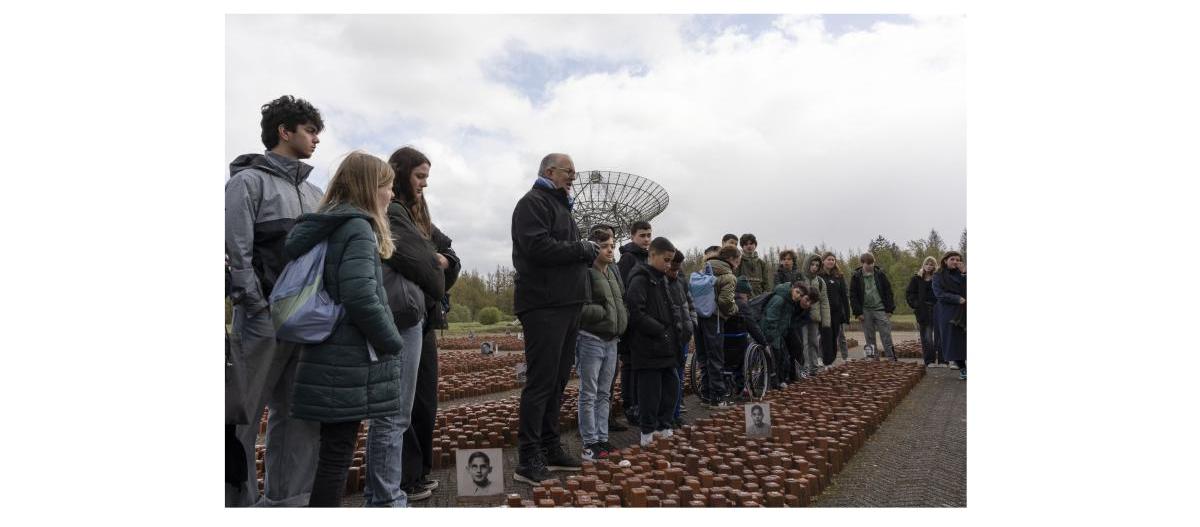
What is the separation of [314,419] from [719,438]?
3102 millimetres

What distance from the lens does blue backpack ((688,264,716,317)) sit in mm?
7352

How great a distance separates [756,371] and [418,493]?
482cm

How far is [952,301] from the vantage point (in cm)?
976

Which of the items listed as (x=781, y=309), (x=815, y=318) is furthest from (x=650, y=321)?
(x=815, y=318)

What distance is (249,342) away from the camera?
3.02 meters

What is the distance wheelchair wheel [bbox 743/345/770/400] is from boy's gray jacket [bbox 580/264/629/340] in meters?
2.80

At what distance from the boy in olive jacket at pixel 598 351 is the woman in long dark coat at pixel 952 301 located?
627 cm

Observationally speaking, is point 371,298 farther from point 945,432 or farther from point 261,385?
point 945,432

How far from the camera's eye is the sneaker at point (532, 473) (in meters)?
4.12

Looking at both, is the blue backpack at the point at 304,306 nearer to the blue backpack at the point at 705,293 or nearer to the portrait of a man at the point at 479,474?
the portrait of a man at the point at 479,474

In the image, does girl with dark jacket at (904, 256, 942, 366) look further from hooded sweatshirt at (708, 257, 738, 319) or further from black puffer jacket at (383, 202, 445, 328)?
black puffer jacket at (383, 202, 445, 328)

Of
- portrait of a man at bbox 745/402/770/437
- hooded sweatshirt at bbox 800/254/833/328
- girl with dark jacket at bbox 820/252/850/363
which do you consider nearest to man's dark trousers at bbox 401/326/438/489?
portrait of a man at bbox 745/402/770/437

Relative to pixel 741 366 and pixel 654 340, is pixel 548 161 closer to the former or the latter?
pixel 654 340

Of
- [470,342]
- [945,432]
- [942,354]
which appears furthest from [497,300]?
[945,432]
